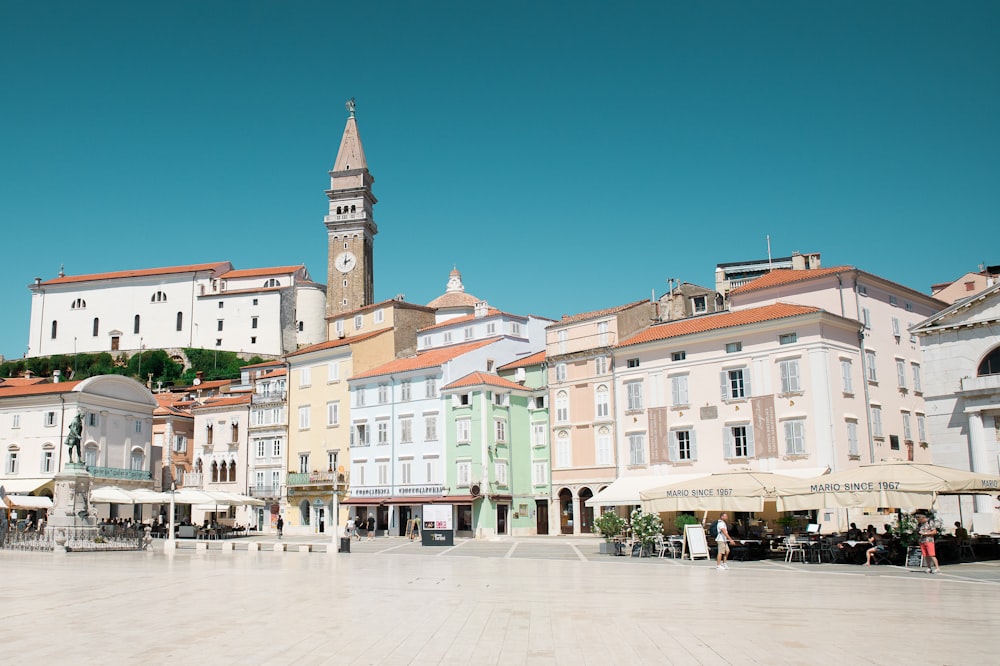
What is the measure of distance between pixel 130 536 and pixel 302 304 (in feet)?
272

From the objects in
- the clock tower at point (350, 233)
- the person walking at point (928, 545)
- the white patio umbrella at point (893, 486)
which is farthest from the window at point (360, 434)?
the clock tower at point (350, 233)

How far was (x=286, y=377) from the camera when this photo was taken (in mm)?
65750

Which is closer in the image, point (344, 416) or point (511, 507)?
point (511, 507)

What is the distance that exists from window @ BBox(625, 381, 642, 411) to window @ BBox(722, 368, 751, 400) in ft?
16.2

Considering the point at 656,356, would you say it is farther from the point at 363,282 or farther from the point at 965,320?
the point at 363,282

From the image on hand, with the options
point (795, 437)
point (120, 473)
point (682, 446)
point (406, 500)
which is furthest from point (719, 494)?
point (120, 473)

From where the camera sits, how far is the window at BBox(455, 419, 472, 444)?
171 feet

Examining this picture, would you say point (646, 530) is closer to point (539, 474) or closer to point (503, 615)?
point (503, 615)

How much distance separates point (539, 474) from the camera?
52.4 m

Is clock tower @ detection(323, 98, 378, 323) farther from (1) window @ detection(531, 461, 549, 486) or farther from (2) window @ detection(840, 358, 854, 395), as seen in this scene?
(2) window @ detection(840, 358, 854, 395)

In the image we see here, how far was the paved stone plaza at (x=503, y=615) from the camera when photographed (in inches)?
417

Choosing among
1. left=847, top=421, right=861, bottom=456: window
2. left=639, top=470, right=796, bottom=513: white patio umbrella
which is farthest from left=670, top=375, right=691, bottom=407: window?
left=639, top=470, right=796, bottom=513: white patio umbrella

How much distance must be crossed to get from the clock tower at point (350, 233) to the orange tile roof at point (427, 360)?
2109 inches

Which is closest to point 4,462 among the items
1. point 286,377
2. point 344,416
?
point 286,377
